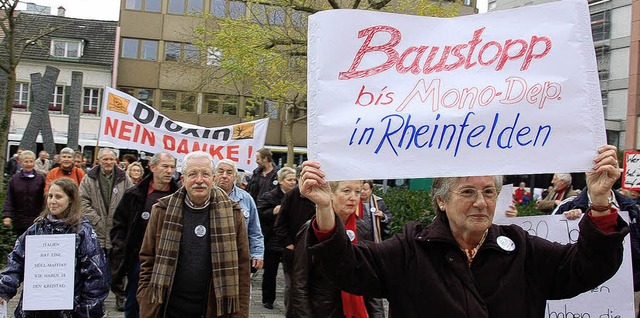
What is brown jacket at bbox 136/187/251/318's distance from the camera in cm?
462

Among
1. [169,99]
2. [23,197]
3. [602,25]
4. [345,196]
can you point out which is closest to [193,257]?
[345,196]

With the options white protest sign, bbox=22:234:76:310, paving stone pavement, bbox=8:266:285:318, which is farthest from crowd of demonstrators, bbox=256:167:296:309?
white protest sign, bbox=22:234:76:310

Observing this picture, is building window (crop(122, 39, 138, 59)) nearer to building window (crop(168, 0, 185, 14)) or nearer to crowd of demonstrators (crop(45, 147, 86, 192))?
building window (crop(168, 0, 185, 14))

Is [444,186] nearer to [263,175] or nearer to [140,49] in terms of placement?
[263,175]

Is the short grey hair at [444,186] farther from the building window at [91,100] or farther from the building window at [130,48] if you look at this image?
the building window at [130,48]

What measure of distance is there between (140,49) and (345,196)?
126ft

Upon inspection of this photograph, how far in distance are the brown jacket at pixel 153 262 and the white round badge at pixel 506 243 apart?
8.02 ft

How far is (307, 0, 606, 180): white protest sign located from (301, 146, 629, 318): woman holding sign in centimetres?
14

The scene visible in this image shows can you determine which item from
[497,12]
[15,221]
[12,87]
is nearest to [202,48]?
[12,87]

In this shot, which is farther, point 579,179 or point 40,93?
point 579,179

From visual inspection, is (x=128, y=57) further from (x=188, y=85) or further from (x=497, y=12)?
(x=497, y=12)

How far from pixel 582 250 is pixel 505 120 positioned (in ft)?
2.01

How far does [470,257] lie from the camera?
2.83m

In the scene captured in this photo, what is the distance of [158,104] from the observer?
134 feet
